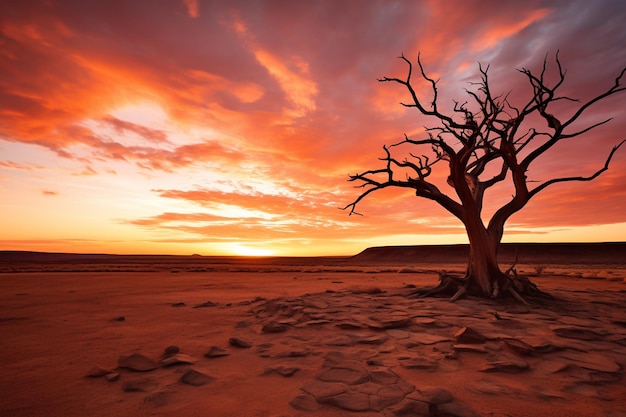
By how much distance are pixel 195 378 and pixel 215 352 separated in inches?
41.1

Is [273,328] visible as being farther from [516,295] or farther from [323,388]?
[516,295]

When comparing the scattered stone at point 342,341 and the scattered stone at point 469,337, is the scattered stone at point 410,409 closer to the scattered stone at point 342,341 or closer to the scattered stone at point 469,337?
the scattered stone at point 342,341

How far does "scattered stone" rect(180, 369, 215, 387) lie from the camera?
12.3 ft

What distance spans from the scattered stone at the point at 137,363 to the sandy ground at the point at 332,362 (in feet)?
0.39

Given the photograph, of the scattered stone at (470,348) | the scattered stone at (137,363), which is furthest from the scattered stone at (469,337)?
the scattered stone at (137,363)

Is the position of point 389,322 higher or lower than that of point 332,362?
higher

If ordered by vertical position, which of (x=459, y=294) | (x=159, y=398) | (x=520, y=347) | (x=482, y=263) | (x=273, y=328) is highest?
(x=482, y=263)

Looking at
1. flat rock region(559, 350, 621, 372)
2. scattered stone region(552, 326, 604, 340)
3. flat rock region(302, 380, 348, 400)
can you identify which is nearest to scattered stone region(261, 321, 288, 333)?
flat rock region(302, 380, 348, 400)

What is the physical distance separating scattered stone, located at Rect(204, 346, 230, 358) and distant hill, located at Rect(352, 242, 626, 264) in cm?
5733

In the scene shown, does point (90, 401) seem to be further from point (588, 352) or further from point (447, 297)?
point (447, 297)

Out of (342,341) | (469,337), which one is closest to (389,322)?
(342,341)

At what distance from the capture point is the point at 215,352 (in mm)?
4879

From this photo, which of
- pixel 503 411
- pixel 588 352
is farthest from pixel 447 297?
pixel 503 411

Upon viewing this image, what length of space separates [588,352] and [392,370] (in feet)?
9.66
